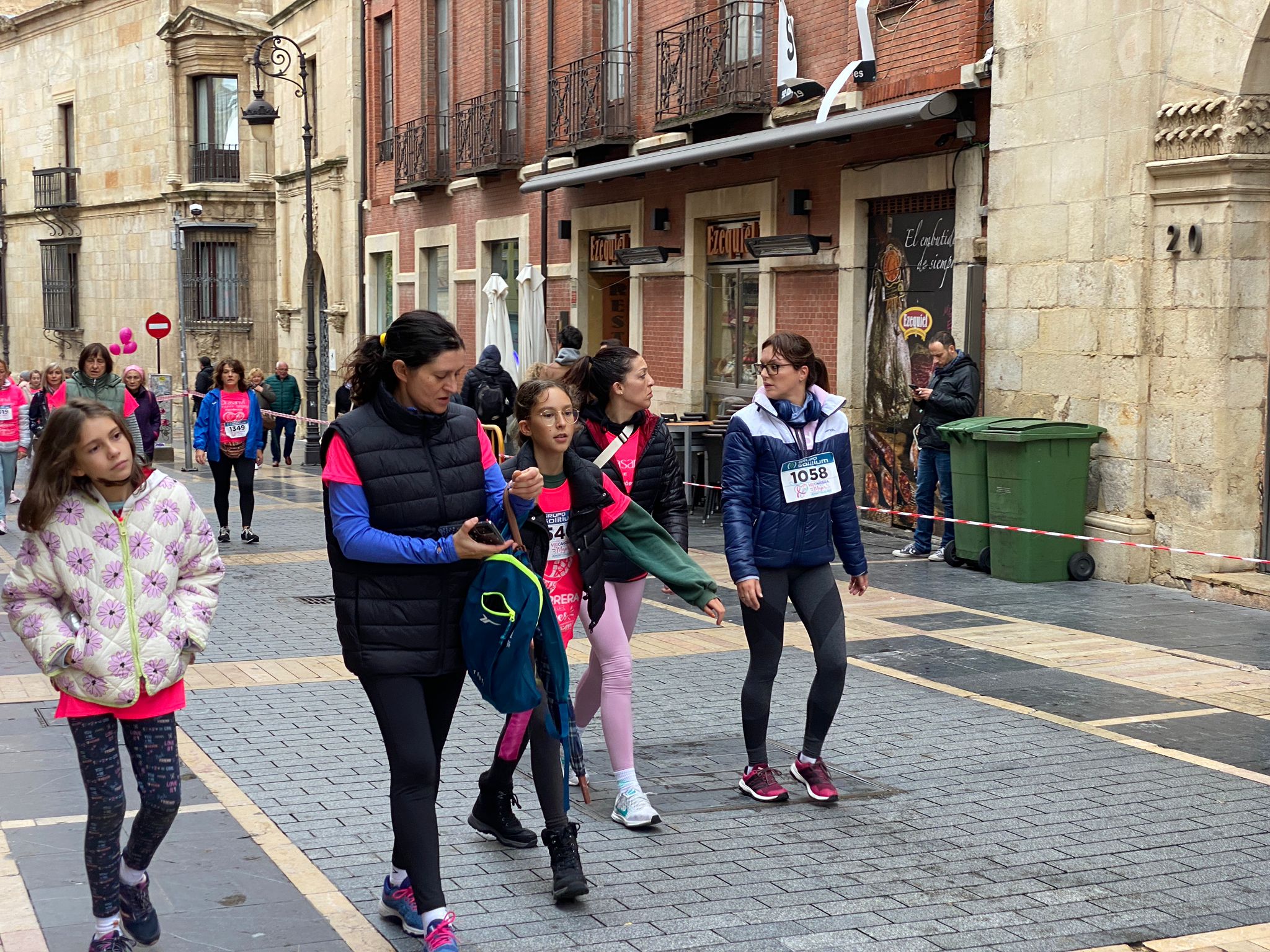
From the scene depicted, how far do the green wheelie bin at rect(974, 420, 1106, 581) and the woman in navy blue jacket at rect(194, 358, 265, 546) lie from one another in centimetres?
673

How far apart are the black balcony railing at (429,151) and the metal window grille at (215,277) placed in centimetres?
1345

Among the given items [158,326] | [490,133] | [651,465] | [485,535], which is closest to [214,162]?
[158,326]

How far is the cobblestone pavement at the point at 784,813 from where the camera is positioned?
496cm

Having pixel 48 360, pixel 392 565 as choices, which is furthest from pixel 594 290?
pixel 48 360

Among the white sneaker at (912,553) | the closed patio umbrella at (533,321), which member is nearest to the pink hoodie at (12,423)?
the closed patio umbrella at (533,321)

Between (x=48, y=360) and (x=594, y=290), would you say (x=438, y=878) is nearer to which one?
(x=594, y=290)

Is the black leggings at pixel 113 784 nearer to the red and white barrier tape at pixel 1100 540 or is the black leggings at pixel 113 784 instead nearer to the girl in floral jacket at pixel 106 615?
the girl in floral jacket at pixel 106 615

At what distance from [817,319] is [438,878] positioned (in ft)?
42.3

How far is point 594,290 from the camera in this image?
23125 millimetres

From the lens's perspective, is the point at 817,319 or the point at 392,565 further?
the point at 817,319

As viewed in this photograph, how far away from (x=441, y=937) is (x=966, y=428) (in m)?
8.68

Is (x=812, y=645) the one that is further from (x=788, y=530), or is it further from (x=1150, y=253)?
(x=1150, y=253)

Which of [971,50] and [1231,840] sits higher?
[971,50]

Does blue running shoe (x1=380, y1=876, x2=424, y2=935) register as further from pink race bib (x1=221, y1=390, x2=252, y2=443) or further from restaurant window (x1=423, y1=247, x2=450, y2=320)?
restaurant window (x1=423, y1=247, x2=450, y2=320)
